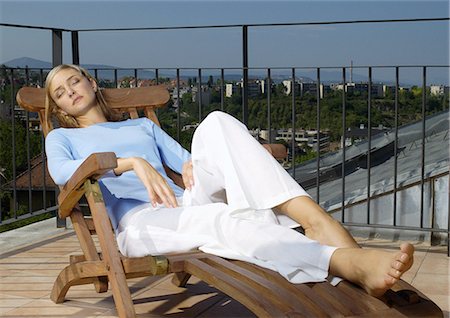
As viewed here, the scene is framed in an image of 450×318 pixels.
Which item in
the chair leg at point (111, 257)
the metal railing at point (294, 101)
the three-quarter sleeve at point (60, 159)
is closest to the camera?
the chair leg at point (111, 257)

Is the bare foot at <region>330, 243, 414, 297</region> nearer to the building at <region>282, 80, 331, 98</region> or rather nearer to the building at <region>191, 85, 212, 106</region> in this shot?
the building at <region>282, 80, 331, 98</region>

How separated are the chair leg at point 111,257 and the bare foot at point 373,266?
695 mm

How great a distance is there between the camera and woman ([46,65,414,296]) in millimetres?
2010

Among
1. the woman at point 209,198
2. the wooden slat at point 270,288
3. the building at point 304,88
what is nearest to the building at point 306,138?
the building at point 304,88

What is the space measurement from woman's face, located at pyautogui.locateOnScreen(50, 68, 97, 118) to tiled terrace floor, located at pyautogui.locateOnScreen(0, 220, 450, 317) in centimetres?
78

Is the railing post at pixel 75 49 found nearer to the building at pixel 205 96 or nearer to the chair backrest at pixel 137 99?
the building at pixel 205 96

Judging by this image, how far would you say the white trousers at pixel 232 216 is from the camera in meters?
2.07

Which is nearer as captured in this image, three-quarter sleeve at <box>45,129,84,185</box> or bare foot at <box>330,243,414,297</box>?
bare foot at <box>330,243,414,297</box>

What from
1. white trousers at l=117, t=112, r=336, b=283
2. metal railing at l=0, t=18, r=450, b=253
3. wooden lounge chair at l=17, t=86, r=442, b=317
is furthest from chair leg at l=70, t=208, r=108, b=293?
metal railing at l=0, t=18, r=450, b=253

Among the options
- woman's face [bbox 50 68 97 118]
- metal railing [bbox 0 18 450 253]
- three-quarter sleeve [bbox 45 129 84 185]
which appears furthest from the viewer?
metal railing [bbox 0 18 450 253]

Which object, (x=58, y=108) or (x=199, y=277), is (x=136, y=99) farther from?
(x=199, y=277)

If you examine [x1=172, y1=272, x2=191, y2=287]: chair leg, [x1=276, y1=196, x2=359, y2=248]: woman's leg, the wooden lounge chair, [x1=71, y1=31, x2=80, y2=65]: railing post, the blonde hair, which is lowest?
[x1=172, y1=272, x2=191, y2=287]: chair leg

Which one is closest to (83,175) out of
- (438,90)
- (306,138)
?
(306,138)

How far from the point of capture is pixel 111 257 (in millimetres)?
2346
